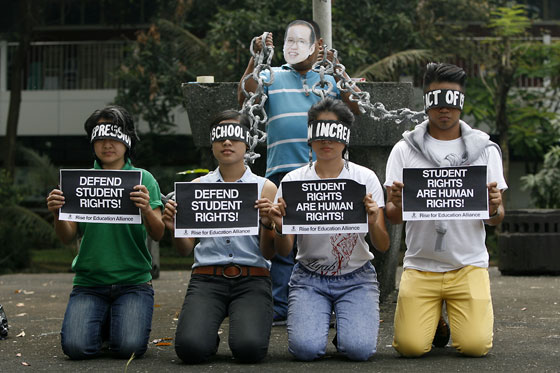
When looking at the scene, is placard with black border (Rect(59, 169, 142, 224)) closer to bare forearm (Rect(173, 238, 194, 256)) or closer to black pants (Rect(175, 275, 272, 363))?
bare forearm (Rect(173, 238, 194, 256))

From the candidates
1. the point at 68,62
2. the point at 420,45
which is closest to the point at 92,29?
the point at 68,62

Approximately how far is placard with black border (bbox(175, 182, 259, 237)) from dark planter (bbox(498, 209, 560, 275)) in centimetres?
628

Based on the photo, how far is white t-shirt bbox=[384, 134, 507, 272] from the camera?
17.0 feet

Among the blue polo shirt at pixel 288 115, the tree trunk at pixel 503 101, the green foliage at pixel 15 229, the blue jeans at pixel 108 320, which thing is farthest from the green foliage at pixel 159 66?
the blue jeans at pixel 108 320

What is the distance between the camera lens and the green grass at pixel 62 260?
15159mm

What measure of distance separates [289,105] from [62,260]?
12001mm

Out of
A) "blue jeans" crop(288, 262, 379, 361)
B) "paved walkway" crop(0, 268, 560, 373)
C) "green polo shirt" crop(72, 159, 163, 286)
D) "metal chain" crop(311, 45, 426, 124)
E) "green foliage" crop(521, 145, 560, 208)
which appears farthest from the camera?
"green foliage" crop(521, 145, 560, 208)

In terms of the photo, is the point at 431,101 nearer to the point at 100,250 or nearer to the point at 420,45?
the point at 100,250

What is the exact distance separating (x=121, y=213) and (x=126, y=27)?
57.1ft

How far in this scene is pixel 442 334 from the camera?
5.37 metres

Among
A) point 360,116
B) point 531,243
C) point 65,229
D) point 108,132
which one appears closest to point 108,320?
point 65,229

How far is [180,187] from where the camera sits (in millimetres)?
5102

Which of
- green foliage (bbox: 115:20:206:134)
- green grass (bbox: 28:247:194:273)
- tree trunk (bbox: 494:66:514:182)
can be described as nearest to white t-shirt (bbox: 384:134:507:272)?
green grass (bbox: 28:247:194:273)

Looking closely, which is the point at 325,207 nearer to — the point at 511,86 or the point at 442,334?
the point at 442,334
